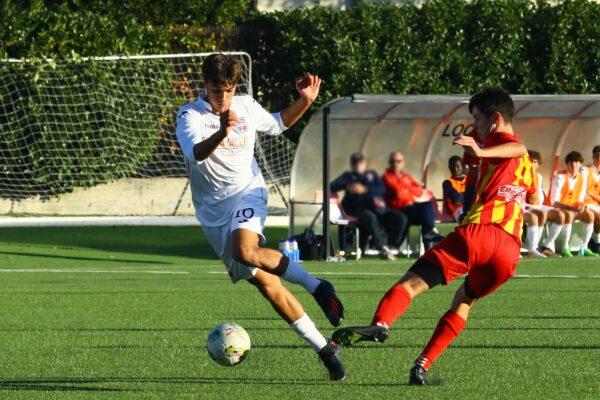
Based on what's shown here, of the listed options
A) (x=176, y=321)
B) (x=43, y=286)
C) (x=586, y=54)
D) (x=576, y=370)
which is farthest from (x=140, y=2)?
(x=576, y=370)

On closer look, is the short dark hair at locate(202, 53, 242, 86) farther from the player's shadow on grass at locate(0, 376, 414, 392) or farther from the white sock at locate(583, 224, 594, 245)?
the white sock at locate(583, 224, 594, 245)

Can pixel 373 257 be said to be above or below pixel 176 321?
below

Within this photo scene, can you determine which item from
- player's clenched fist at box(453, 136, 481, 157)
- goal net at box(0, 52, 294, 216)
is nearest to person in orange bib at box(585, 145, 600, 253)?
goal net at box(0, 52, 294, 216)

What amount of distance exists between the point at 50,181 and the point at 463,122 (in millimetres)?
8803

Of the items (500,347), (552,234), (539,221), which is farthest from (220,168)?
(552,234)

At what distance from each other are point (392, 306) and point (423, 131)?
14612 millimetres

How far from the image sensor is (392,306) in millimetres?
7309

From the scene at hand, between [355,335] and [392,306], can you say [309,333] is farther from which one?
[355,335]

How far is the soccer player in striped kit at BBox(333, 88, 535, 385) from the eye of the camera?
7402 mm

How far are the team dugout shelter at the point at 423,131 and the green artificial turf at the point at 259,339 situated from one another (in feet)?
7.74

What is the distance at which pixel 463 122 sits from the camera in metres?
21.7

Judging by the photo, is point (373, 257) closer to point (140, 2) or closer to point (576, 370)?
point (140, 2)

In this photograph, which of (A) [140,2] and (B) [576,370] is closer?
(B) [576,370]

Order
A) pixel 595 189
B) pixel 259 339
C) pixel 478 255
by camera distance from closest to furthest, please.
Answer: pixel 478 255 → pixel 259 339 → pixel 595 189
